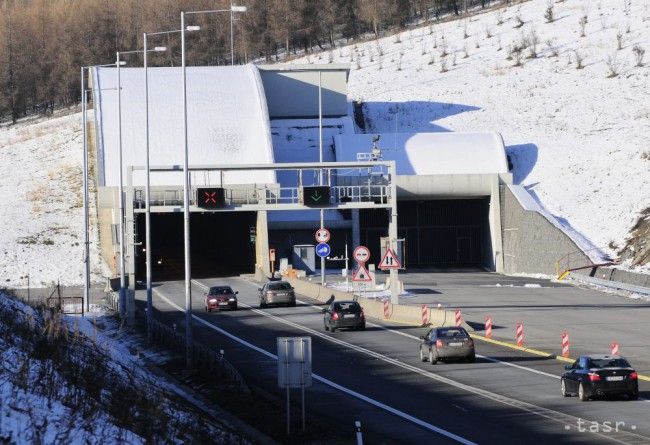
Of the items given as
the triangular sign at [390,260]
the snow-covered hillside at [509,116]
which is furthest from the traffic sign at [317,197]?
the snow-covered hillside at [509,116]

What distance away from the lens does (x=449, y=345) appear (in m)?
40.4

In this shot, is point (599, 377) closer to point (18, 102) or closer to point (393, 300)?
point (393, 300)

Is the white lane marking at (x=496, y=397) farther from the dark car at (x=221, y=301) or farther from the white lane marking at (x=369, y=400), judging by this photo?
the dark car at (x=221, y=301)

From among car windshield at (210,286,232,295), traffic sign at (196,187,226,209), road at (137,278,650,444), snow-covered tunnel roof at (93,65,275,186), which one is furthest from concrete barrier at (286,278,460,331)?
snow-covered tunnel roof at (93,65,275,186)

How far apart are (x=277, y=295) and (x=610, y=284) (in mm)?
18241

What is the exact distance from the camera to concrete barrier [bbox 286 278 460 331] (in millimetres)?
52750

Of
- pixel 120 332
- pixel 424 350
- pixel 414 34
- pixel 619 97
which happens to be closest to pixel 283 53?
pixel 414 34

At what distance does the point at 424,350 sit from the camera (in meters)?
41.2

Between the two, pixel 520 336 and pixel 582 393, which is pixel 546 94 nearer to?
pixel 520 336

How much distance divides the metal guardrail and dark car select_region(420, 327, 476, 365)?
26.3 metres

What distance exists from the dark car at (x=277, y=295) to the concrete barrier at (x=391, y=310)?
2.56 metres

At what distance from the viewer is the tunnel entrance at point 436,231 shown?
3669 inches

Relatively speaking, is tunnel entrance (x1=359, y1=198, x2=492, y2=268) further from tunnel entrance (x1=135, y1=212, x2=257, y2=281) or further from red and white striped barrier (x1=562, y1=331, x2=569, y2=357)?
red and white striped barrier (x1=562, y1=331, x2=569, y2=357)

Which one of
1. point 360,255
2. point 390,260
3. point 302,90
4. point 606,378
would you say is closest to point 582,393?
point 606,378
